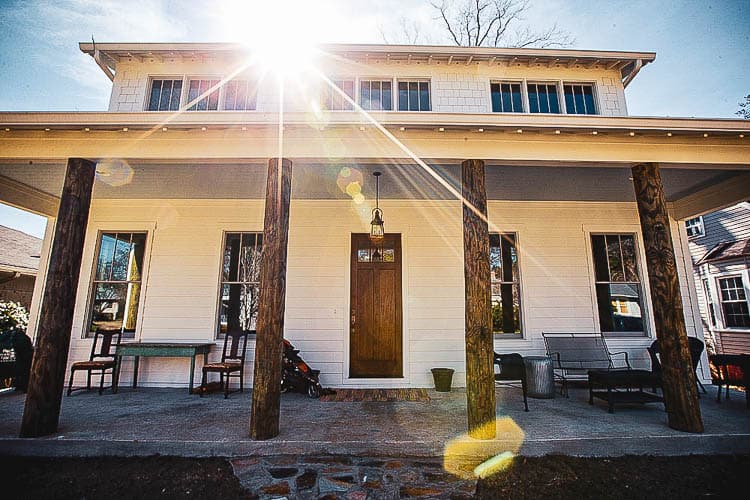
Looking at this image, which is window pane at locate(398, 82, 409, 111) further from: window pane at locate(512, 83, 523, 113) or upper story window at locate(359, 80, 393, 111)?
window pane at locate(512, 83, 523, 113)

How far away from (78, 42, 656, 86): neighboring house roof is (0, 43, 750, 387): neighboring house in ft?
0.10

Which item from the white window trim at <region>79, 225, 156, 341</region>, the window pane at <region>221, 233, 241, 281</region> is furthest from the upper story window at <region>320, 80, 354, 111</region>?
the white window trim at <region>79, 225, 156, 341</region>

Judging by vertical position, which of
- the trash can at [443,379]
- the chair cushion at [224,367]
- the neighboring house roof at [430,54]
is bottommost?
the trash can at [443,379]

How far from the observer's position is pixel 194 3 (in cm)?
576

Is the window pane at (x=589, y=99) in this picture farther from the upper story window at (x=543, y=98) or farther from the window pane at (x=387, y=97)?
the window pane at (x=387, y=97)

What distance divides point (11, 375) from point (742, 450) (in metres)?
8.85

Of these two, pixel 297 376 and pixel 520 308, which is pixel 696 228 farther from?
pixel 297 376

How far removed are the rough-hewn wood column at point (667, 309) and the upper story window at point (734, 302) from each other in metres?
8.20

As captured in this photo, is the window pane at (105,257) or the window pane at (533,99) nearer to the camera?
the window pane at (105,257)

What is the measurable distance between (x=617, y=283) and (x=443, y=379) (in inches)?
138

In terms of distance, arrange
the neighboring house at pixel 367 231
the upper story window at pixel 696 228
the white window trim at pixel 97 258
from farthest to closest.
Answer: the upper story window at pixel 696 228 → the white window trim at pixel 97 258 → the neighboring house at pixel 367 231

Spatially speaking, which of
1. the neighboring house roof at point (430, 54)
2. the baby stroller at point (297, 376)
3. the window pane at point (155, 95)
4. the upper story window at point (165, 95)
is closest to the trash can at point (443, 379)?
the baby stroller at point (297, 376)

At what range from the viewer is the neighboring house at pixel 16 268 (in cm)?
909

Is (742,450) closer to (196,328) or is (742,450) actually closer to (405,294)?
(405,294)
